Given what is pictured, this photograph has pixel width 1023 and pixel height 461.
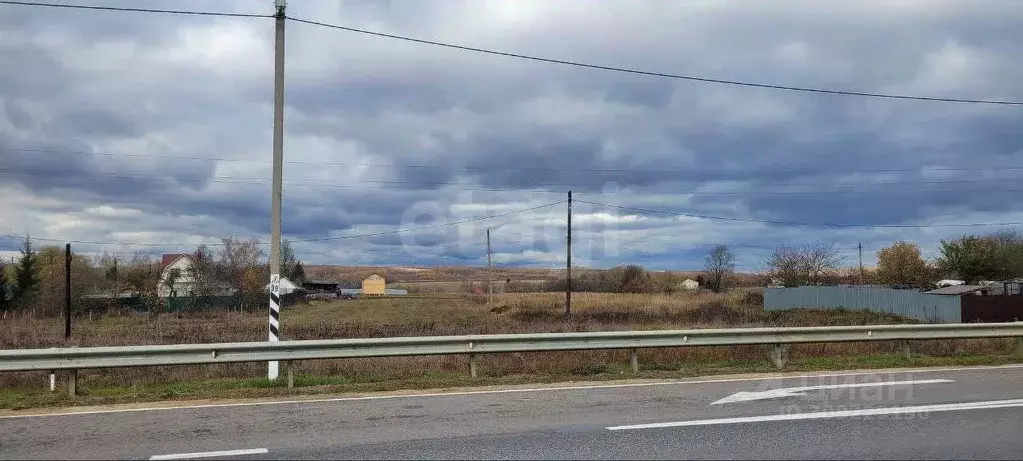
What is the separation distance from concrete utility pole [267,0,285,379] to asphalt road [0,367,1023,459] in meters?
3.37

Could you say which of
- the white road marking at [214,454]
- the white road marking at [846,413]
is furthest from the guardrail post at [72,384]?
the white road marking at [846,413]

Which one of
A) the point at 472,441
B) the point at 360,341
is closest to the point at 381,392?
the point at 360,341

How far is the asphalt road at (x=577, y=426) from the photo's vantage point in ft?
23.0

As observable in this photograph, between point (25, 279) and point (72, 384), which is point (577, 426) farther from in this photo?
point (25, 279)

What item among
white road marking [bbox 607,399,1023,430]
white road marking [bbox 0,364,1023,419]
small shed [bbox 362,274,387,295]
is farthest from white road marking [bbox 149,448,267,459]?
small shed [bbox 362,274,387,295]

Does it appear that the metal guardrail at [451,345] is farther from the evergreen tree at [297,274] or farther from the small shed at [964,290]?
the evergreen tree at [297,274]

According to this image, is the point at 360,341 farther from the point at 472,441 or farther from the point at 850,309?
the point at 850,309

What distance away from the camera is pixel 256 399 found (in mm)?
10586

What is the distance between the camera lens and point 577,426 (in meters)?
8.18

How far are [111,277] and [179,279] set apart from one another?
7.00 m

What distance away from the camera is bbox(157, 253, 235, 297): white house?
64.7 meters

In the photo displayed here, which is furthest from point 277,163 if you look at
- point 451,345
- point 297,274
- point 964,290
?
point 297,274

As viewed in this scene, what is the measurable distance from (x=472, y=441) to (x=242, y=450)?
2224 millimetres

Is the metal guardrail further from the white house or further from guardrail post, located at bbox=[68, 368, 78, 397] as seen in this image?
the white house
